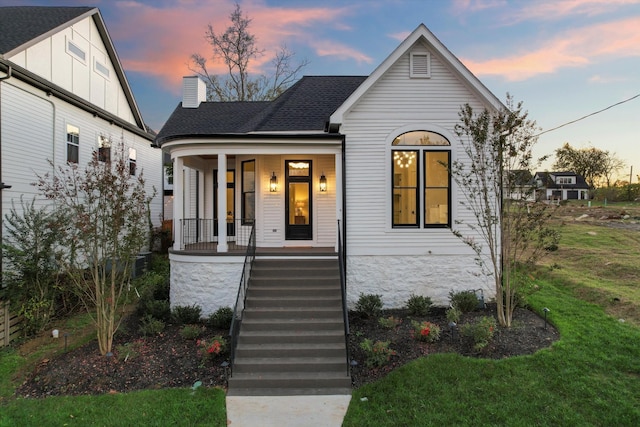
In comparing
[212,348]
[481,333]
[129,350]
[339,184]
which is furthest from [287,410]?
[339,184]

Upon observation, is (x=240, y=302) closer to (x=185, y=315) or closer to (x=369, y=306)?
(x=185, y=315)

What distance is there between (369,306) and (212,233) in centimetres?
584

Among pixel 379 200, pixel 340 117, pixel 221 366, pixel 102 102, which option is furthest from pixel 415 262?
pixel 102 102

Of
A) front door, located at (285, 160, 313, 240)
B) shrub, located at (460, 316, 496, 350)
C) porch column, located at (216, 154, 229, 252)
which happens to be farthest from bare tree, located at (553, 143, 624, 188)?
porch column, located at (216, 154, 229, 252)

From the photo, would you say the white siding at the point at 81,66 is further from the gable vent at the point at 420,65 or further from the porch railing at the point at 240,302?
the gable vent at the point at 420,65

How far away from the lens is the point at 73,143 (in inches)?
482

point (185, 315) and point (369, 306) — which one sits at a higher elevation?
point (369, 306)

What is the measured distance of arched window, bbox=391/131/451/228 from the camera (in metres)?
8.68

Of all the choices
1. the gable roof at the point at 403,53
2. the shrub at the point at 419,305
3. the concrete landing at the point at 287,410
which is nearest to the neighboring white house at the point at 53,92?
the gable roof at the point at 403,53

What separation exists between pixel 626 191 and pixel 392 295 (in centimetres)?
3669

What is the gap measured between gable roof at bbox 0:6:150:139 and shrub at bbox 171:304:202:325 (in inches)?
303

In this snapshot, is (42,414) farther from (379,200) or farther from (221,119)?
(221,119)


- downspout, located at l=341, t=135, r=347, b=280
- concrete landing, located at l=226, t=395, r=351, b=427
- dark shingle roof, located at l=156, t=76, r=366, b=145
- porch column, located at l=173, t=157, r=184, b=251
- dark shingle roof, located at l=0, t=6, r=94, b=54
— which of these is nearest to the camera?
concrete landing, located at l=226, t=395, r=351, b=427

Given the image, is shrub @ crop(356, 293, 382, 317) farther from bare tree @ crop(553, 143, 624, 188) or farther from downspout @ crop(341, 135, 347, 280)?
bare tree @ crop(553, 143, 624, 188)
